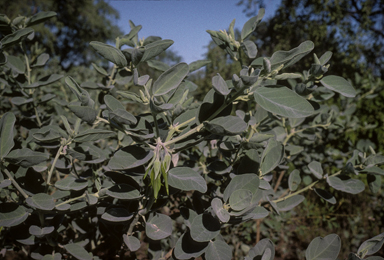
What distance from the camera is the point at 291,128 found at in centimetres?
148

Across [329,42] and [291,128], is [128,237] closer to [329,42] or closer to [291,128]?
[291,128]

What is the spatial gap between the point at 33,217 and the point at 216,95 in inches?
36.0

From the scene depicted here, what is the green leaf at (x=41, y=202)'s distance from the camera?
89 centimetres

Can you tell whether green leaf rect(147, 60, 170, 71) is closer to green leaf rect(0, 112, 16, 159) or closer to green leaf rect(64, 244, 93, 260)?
green leaf rect(0, 112, 16, 159)

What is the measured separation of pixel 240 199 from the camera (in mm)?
804

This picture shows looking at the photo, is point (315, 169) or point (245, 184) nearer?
point (245, 184)

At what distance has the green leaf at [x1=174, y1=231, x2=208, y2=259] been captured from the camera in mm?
864

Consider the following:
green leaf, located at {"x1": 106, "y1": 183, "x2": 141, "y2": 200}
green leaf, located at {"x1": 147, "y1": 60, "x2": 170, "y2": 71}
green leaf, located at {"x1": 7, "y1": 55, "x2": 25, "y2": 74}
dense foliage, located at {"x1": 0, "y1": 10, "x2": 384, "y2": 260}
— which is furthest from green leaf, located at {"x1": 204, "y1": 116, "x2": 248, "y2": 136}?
green leaf, located at {"x1": 7, "y1": 55, "x2": 25, "y2": 74}

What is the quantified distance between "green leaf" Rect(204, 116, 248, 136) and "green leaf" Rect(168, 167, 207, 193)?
0.59 feet

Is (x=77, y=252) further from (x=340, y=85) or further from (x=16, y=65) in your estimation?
(x=340, y=85)

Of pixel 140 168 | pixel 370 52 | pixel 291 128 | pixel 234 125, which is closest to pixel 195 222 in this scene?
pixel 140 168

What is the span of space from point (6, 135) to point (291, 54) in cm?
95

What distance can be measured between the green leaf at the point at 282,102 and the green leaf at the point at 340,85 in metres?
0.27

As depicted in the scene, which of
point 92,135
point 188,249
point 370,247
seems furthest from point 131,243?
point 370,247
